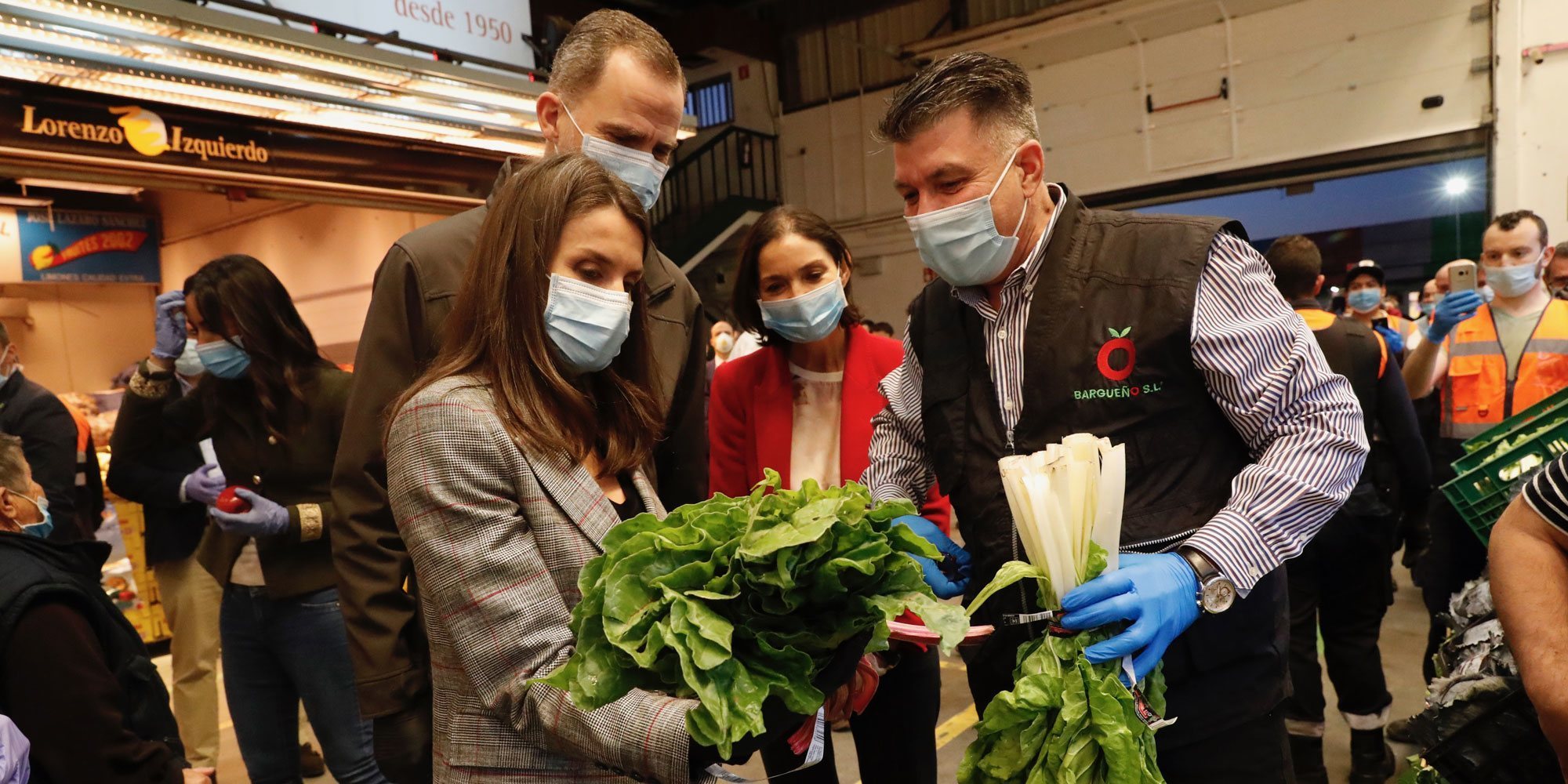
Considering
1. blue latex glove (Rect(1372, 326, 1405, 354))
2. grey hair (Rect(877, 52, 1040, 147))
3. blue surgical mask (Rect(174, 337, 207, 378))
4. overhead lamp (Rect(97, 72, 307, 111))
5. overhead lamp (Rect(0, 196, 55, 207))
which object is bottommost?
blue latex glove (Rect(1372, 326, 1405, 354))

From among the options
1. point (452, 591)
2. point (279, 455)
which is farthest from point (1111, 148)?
point (452, 591)

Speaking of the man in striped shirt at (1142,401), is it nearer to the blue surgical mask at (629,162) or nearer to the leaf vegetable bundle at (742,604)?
the leaf vegetable bundle at (742,604)

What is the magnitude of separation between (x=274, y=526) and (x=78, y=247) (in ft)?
18.8

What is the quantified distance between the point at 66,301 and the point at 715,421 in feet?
21.0

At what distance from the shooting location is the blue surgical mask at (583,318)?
1597 mm

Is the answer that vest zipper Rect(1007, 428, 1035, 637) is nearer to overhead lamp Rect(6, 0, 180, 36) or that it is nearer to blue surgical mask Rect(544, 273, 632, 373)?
blue surgical mask Rect(544, 273, 632, 373)

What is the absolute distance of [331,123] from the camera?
18.0 feet

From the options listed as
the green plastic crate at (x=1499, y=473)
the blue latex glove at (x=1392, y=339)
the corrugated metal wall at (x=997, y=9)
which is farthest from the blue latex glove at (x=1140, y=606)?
the corrugated metal wall at (x=997, y=9)

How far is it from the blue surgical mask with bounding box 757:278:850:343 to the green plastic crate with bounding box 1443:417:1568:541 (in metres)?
1.71

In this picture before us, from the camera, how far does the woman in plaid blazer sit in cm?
135

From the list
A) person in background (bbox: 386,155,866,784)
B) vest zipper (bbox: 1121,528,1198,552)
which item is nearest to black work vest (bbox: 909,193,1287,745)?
vest zipper (bbox: 1121,528,1198,552)

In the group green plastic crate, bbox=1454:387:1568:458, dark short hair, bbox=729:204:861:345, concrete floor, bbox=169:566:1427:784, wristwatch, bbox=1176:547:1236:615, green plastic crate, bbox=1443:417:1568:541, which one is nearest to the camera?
wristwatch, bbox=1176:547:1236:615

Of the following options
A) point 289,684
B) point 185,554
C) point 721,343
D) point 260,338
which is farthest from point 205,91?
point 721,343

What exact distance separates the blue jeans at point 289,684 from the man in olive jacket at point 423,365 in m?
1.09
